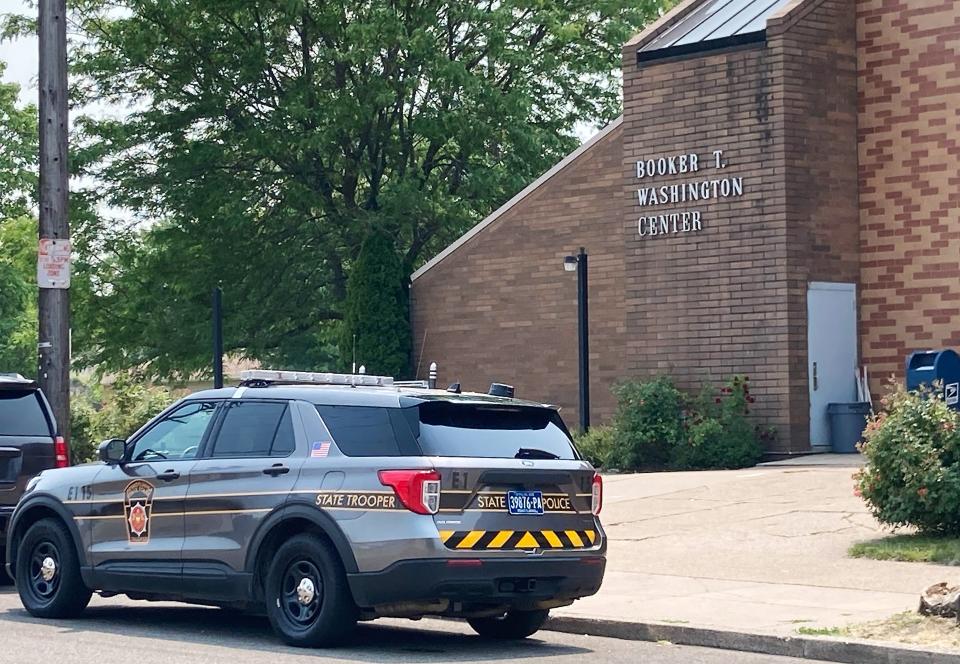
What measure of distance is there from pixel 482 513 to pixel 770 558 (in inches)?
204

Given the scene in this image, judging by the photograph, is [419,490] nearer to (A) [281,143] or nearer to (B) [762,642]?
(B) [762,642]

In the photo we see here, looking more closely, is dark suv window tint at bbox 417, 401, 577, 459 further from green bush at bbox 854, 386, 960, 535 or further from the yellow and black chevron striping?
green bush at bbox 854, 386, 960, 535

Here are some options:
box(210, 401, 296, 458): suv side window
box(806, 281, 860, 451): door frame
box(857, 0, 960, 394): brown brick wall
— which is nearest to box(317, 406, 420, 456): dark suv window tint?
box(210, 401, 296, 458): suv side window

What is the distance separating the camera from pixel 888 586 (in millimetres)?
12938

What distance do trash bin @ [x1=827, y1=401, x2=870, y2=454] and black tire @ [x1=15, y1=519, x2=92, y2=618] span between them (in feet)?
43.4

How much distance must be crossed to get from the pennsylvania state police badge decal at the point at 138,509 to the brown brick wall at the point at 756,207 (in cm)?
1276

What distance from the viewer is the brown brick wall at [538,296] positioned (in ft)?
88.9

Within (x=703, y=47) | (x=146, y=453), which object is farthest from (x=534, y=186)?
(x=146, y=453)

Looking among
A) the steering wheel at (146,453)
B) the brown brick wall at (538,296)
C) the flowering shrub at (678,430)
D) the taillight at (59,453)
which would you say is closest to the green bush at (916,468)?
the steering wheel at (146,453)

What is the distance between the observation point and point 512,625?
1149 cm

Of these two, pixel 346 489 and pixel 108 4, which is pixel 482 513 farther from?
pixel 108 4

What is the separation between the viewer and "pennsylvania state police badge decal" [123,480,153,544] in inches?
465

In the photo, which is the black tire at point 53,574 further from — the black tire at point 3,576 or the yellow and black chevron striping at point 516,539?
the yellow and black chevron striping at point 516,539

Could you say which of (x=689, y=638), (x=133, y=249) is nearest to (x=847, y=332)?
(x=689, y=638)
